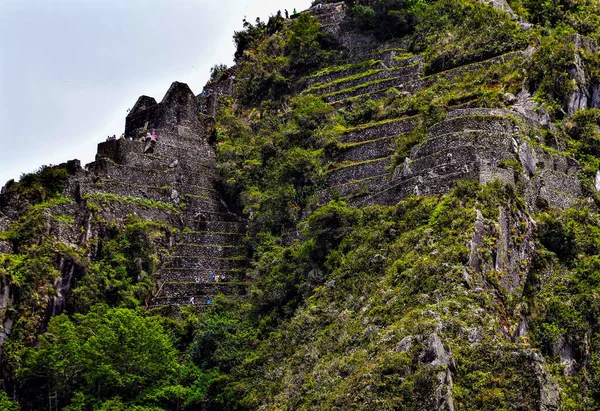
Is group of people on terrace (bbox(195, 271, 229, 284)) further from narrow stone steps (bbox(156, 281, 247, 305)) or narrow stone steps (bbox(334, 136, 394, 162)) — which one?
A: narrow stone steps (bbox(334, 136, 394, 162))

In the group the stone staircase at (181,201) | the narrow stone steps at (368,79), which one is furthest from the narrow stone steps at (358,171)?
the narrow stone steps at (368,79)

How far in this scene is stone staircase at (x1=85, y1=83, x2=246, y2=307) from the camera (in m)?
42.7

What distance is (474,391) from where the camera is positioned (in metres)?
27.2

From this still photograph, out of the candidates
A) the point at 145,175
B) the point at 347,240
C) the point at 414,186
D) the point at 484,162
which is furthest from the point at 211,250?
the point at 484,162

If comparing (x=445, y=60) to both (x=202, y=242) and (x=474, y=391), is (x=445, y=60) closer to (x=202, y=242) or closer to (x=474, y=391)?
(x=202, y=242)

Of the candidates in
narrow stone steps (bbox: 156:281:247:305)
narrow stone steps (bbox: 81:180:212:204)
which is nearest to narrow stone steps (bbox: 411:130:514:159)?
narrow stone steps (bbox: 156:281:247:305)

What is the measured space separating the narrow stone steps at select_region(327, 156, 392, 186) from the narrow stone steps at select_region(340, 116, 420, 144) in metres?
2.04

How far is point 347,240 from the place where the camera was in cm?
3650

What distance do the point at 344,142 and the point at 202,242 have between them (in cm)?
739

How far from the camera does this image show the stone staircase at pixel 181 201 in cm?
4269

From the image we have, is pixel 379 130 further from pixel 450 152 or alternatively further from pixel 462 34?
pixel 450 152

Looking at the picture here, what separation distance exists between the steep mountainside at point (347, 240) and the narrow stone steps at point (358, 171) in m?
0.09

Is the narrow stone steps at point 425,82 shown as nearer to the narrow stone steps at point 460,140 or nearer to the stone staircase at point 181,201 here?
the stone staircase at point 181,201

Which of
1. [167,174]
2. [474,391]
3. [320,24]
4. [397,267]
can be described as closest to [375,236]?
[397,267]
